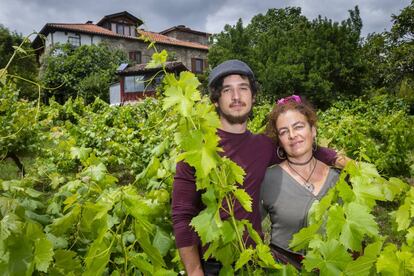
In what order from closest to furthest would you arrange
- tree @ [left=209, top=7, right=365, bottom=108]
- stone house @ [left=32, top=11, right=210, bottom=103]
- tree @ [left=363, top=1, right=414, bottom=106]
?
tree @ [left=363, top=1, right=414, bottom=106], tree @ [left=209, top=7, right=365, bottom=108], stone house @ [left=32, top=11, right=210, bottom=103]

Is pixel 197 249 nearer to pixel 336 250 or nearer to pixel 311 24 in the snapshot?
pixel 336 250

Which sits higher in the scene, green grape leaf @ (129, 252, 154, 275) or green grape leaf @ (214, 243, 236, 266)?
green grape leaf @ (214, 243, 236, 266)

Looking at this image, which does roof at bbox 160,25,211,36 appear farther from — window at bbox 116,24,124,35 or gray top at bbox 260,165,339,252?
gray top at bbox 260,165,339,252

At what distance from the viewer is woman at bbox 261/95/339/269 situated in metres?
2.05

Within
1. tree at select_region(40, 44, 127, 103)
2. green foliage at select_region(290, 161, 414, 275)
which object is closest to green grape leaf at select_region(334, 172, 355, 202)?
green foliage at select_region(290, 161, 414, 275)

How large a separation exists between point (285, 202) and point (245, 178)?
22 cm

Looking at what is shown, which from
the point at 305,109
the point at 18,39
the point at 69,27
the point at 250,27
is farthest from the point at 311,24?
the point at 305,109

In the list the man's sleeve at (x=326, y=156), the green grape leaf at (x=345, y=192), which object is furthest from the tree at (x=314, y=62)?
the green grape leaf at (x=345, y=192)

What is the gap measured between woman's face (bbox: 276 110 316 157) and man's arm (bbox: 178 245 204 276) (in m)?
0.67

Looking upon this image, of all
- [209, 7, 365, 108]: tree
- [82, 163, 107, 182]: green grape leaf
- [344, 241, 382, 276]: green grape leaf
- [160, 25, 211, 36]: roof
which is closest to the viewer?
[344, 241, 382, 276]: green grape leaf

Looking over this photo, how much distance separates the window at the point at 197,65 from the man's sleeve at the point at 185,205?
144ft

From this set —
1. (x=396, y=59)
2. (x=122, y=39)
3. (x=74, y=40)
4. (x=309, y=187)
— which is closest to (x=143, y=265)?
(x=309, y=187)

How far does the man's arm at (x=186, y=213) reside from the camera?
1.97 m

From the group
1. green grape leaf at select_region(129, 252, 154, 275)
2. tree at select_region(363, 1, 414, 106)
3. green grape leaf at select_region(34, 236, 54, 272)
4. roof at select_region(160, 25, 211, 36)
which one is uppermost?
roof at select_region(160, 25, 211, 36)
